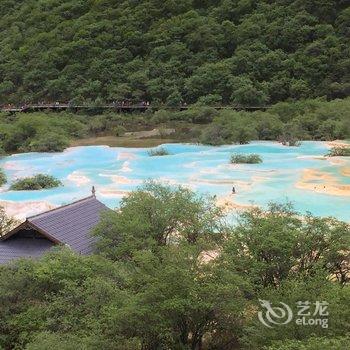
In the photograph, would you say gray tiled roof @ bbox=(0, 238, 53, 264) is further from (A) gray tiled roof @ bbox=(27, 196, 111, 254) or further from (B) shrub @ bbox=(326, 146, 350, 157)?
(B) shrub @ bbox=(326, 146, 350, 157)

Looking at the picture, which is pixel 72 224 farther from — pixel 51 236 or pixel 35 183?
pixel 35 183

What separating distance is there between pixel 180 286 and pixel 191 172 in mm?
19431

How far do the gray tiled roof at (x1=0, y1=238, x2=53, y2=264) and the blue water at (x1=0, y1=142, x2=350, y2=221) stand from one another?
8370 millimetres

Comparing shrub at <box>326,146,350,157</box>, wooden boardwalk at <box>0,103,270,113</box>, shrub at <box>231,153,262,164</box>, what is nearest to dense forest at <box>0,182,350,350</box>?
shrub at <box>231,153,262,164</box>

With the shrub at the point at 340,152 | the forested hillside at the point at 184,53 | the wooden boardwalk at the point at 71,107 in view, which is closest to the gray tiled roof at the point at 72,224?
the shrub at the point at 340,152

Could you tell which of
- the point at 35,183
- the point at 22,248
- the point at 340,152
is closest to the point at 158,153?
the point at 35,183

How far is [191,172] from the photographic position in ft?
92.2

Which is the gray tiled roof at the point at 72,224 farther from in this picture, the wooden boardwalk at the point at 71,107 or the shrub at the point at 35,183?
the wooden boardwalk at the point at 71,107

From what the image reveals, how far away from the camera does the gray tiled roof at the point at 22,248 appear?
12.8 meters

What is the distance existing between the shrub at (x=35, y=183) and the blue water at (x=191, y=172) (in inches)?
23.7

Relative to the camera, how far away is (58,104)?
56.4 meters

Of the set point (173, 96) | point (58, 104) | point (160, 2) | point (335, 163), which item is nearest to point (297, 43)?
point (173, 96)

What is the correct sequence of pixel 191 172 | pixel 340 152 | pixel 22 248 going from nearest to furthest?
pixel 22 248 < pixel 191 172 < pixel 340 152

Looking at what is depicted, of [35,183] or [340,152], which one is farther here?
[340,152]
